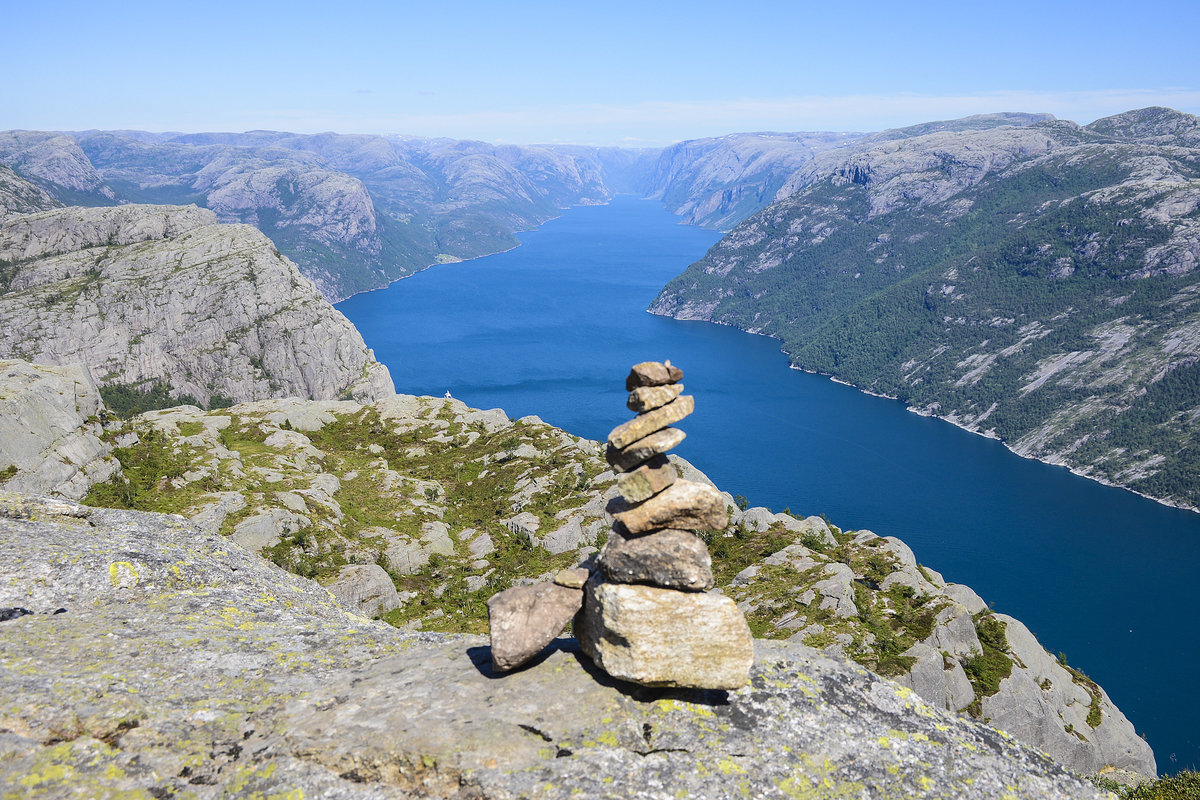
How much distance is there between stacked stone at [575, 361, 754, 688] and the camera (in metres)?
16.0

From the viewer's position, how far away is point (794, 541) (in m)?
50.2

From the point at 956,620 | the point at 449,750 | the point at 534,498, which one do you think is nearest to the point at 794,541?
the point at 956,620

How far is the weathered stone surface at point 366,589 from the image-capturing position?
40.2 metres

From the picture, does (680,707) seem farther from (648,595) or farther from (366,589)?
(366,589)

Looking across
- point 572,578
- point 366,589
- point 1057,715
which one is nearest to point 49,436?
point 366,589

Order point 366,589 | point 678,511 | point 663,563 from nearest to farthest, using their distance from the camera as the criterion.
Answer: point 663,563 < point 678,511 < point 366,589

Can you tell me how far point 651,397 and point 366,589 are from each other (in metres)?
30.5

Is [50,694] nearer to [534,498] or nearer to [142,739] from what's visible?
[142,739]

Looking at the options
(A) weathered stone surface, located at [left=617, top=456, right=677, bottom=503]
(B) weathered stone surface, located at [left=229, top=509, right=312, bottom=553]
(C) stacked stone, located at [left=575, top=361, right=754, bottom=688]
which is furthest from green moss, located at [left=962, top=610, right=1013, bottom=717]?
(B) weathered stone surface, located at [left=229, top=509, right=312, bottom=553]

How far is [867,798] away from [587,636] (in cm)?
752

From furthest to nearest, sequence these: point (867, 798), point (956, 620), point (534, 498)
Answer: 1. point (534, 498)
2. point (956, 620)
3. point (867, 798)

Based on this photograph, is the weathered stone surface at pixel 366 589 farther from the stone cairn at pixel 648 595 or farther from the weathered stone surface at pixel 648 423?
the weathered stone surface at pixel 648 423

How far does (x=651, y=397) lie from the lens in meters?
19.2

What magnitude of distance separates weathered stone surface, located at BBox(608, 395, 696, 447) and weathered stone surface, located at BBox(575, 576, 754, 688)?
4361 millimetres
